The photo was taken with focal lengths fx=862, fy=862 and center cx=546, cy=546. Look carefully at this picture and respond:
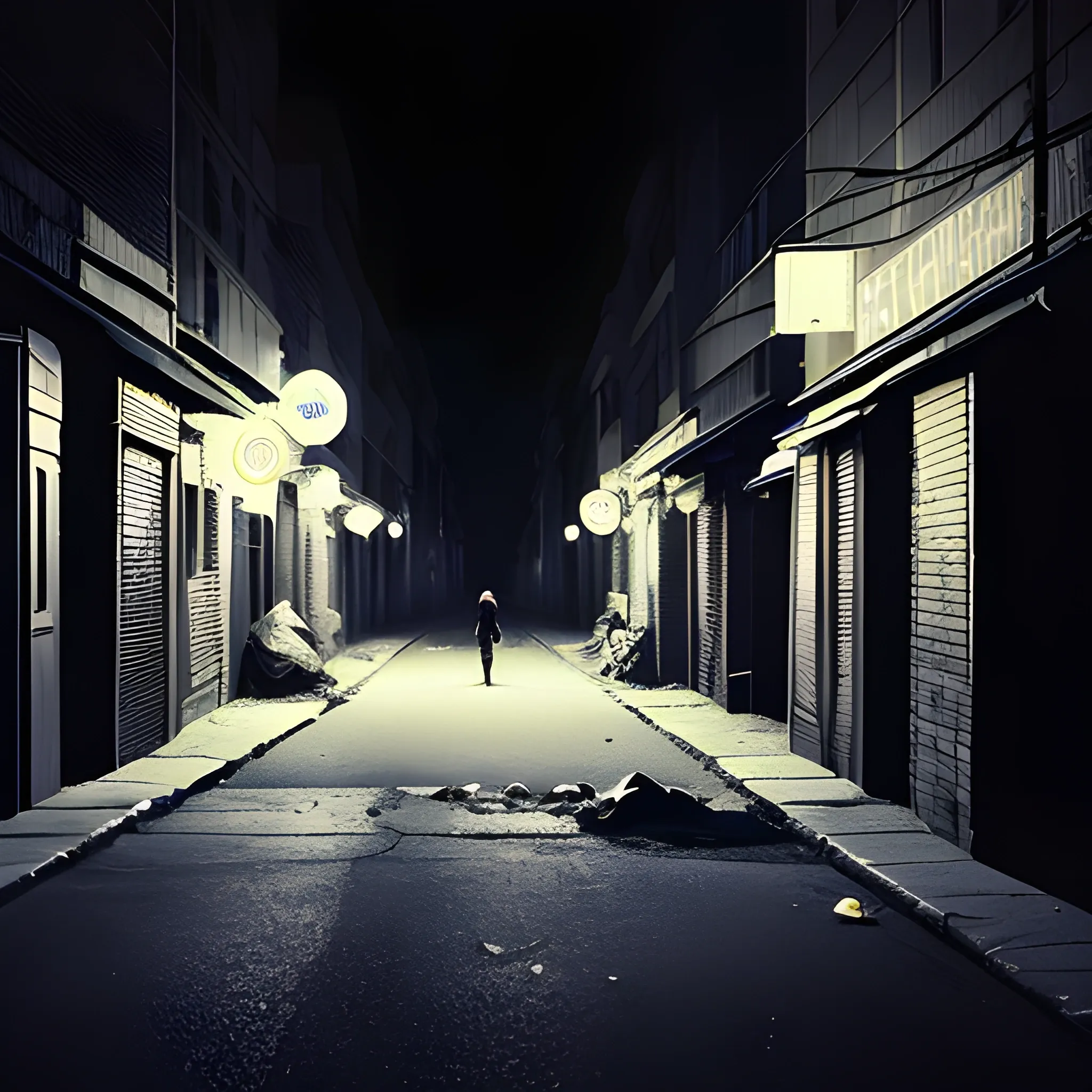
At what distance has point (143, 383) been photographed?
34.1ft

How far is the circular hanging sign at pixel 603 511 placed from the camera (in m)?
23.2

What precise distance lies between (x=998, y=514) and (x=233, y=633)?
12.2 meters

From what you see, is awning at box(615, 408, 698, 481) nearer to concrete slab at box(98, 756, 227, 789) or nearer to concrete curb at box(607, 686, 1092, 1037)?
concrete curb at box(607, 686, 1092, 1037)

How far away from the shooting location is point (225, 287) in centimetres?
1488

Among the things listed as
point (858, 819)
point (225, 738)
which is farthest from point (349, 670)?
point (858, 819)

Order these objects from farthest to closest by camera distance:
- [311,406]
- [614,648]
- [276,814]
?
[614,648] → [311,406] → [276,814]

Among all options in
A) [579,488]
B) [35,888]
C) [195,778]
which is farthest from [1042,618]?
[579,488]

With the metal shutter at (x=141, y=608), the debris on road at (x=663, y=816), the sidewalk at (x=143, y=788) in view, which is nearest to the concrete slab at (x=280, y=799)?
the sidewalk at (x=143, y=788)

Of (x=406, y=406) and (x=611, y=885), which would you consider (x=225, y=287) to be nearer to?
(x=611, y=885)

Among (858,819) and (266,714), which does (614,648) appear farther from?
(858,819)

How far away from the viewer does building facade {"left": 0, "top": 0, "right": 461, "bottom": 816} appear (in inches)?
318

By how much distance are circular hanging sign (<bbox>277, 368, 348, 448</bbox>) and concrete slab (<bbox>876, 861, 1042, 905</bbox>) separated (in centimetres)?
1256

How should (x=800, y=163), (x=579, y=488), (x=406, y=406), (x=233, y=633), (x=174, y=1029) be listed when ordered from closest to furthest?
(x=174, y=1029) → (x=800, y=163) → (x=233, y=633) → (x=579, y=488) → (x=406, y=406)

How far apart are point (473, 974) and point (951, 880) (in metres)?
3.30
